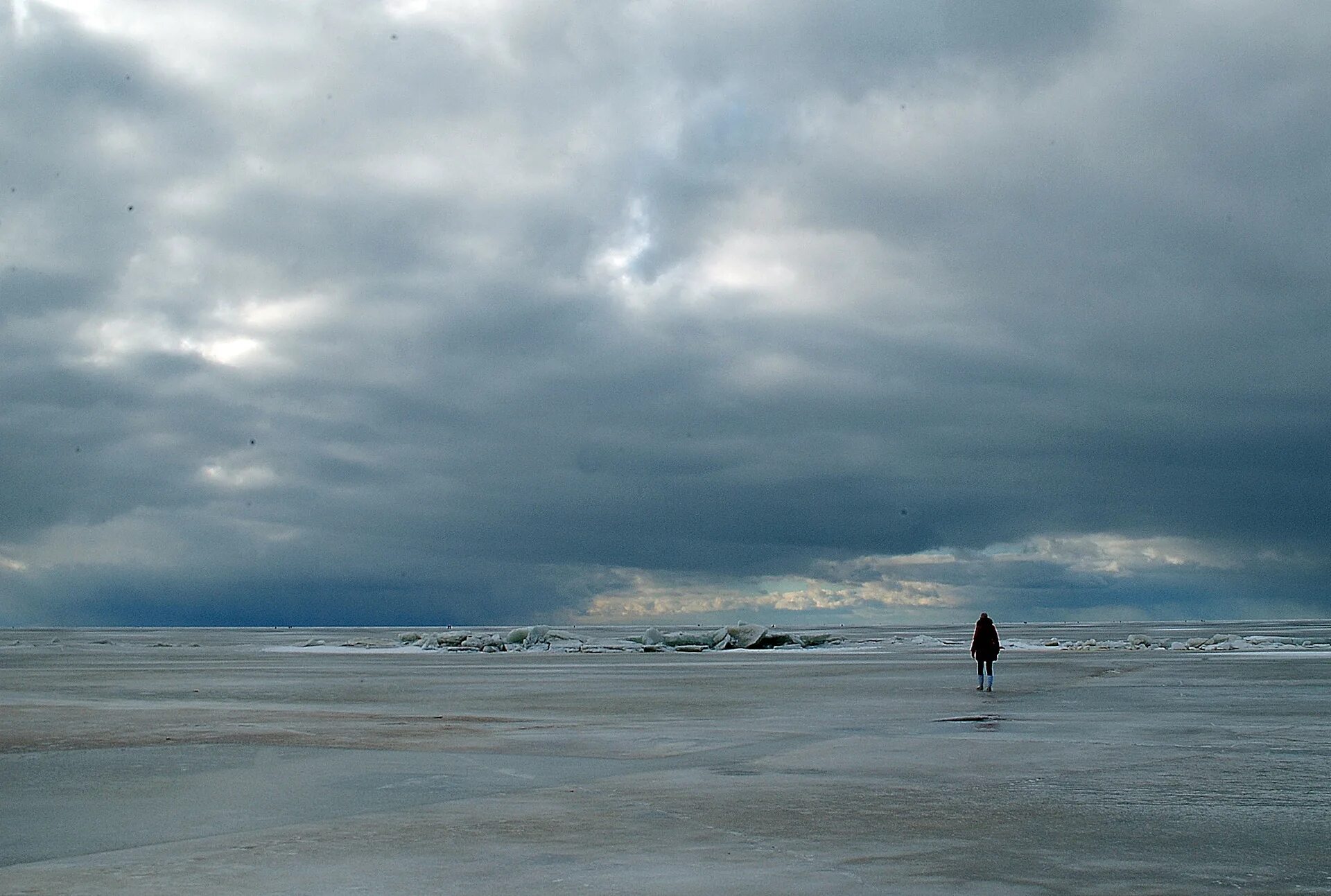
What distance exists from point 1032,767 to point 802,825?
5267 millimetres

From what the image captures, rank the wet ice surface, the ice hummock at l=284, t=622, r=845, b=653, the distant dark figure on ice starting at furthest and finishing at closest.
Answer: the ice hummock at l=284, t=622, r=845, b=653
the distant dark figure on ice
the wet ice surface

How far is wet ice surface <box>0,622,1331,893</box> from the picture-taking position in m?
8.59

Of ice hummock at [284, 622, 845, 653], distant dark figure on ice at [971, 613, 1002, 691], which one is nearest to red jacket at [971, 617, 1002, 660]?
distant dark figure on ice at [971, 613, 1002, 691]

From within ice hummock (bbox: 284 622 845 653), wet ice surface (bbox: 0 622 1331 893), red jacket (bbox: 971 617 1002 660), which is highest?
red jacket (bbox: 971 617 1002 660)

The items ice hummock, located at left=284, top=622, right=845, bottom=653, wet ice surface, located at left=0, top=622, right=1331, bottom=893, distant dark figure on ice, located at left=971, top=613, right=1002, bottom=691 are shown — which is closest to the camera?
wet ice surface, located at left=0, top=622, right=1331, bottom=893

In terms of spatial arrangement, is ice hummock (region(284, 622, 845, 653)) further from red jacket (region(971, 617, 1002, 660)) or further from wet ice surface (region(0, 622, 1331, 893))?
wet ice surface (region(0, 622, 1331, 893))

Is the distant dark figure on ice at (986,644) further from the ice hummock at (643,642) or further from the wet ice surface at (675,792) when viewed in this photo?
the ice hummock at (643,642)

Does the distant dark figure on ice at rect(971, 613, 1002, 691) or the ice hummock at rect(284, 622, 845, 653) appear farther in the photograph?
the ice hummock at rect(284, 622, 845, 653)

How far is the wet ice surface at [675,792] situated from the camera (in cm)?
859

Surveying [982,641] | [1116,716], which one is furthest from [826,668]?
[1116,716]

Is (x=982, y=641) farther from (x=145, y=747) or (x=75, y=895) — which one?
(x=75, y=895)

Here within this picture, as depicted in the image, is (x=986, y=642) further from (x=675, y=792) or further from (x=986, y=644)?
(x=675, y=792)

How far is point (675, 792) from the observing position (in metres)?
12.7

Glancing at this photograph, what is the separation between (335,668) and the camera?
160 feet
